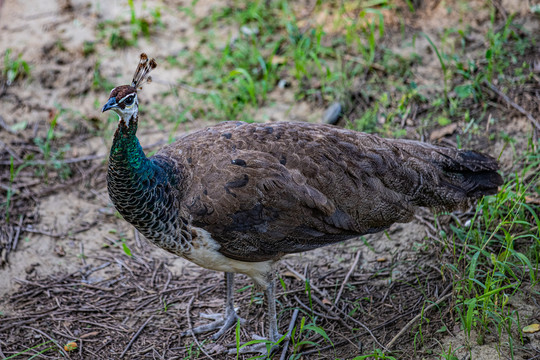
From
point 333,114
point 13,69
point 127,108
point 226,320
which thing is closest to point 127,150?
point 127,108

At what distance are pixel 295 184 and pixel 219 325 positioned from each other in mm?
1332

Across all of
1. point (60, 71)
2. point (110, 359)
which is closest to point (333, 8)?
point (60, 71)

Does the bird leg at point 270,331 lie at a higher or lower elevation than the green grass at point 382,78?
lower

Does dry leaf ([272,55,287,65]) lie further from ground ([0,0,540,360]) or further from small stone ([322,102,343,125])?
small stone ([322,102,343,125])

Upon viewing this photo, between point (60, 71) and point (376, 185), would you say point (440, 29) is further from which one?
point (60, 71)

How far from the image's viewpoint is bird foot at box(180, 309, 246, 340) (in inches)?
154

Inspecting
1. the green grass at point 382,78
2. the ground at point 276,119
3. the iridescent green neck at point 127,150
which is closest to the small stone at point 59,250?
the ground at point 276,119

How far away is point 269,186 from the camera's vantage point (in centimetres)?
335

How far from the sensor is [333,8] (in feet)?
21.3

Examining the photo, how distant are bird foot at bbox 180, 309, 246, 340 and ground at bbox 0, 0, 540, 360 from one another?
0.20ft

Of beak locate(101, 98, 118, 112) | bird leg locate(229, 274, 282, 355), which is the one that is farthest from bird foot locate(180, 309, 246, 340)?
beak locate(101, 98, 118, 112)

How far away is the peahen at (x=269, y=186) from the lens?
3.27 m

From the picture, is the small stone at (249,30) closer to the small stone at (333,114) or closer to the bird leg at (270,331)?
the small stone at (333,114)

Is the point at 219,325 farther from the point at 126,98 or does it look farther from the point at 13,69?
the point at 13,69
